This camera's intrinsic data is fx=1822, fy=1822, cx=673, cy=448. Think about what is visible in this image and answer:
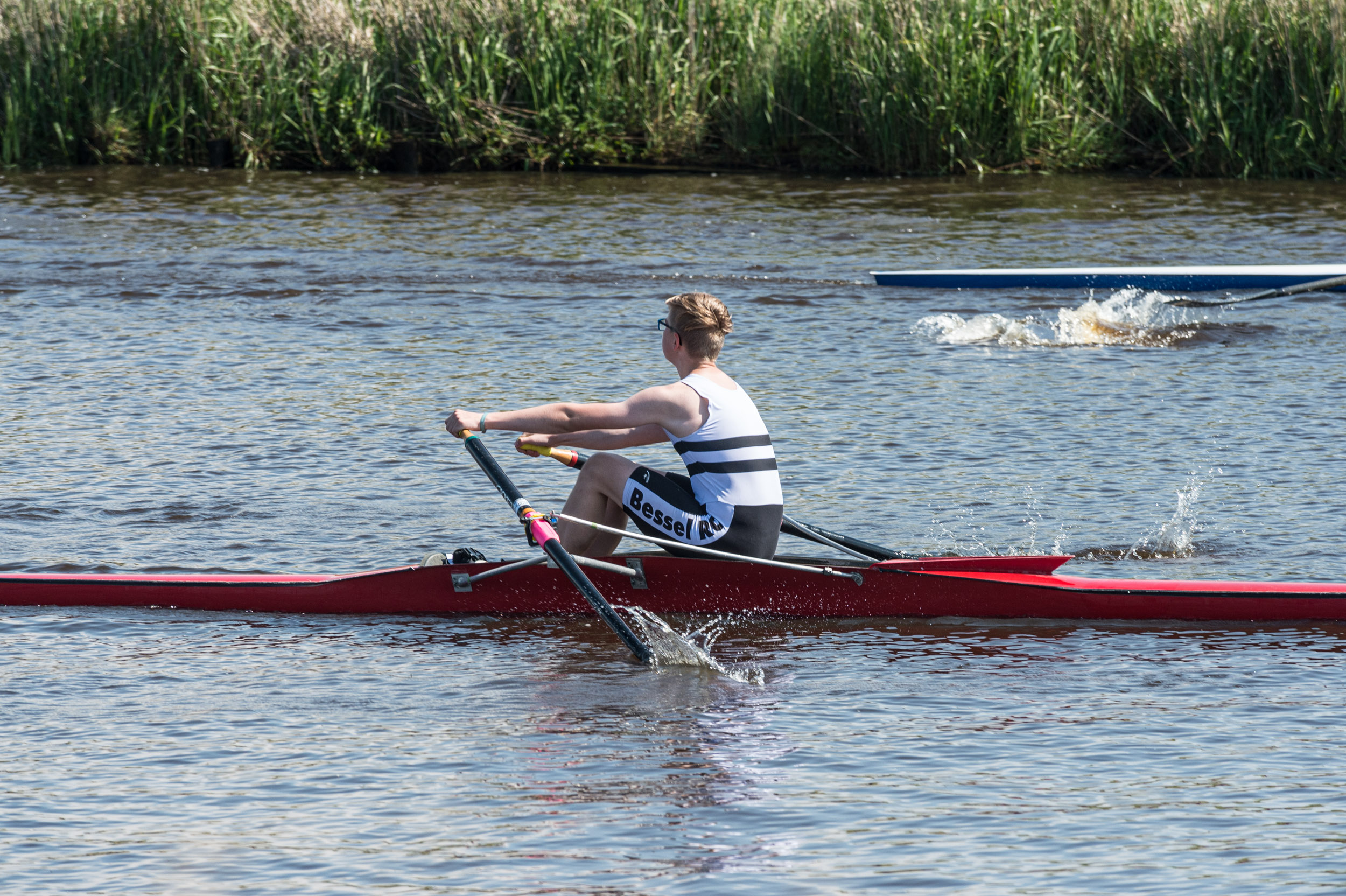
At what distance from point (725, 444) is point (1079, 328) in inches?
250

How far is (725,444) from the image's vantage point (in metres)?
6.39

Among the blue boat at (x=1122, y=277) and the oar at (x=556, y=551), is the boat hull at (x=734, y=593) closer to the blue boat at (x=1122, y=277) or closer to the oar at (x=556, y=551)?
the oar at (x=556, y=551)

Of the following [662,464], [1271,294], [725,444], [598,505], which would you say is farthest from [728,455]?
[1271,294]

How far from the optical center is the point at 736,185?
17.6 metres

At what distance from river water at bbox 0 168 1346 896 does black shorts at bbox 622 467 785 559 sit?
36cm

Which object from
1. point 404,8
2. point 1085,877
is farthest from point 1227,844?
point 404,8

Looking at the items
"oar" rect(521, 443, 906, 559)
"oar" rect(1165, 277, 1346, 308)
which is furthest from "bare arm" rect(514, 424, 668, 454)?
"oar" rect(1165, 277, 1346, 308)

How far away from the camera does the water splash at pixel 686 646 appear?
6180 millimetres

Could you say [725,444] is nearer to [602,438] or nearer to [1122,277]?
[602,438]

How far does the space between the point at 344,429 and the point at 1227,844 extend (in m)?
6.00

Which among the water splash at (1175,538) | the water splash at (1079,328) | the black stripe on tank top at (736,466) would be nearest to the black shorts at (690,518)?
the black stripe on tank top at (736,466)

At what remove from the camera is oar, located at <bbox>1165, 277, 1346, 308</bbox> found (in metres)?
12.4

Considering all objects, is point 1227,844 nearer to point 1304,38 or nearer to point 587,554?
point 587,554

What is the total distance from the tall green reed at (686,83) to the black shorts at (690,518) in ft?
35.1
